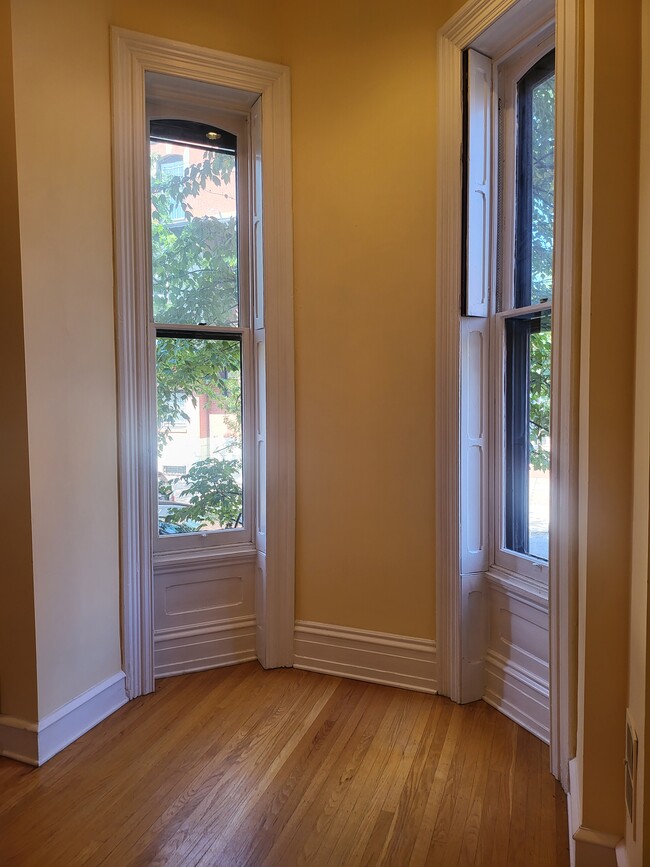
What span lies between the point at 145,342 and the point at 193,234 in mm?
616

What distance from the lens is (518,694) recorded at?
2363mm

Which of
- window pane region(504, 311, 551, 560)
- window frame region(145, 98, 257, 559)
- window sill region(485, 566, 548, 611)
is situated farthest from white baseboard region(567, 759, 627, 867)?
window frame region(145, 98, 257, 559)

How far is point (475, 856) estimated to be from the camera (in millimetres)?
1664

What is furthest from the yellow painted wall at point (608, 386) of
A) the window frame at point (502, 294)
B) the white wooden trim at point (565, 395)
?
the window frame at point (502, 294)

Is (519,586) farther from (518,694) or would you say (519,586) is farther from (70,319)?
(70,319)

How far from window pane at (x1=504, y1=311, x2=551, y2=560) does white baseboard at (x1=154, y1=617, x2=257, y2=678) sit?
1.39 meters

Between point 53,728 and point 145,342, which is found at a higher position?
point 145,342

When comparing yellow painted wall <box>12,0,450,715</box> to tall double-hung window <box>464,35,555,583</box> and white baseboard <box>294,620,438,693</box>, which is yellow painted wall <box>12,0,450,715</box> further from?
tall double-hung window <box>464,35,555,583</box>

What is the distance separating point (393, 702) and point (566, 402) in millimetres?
1504

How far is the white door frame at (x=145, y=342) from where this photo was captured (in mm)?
2510

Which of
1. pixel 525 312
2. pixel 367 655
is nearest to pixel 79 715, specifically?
pixel 367 655

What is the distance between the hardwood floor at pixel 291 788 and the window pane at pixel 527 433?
774mm

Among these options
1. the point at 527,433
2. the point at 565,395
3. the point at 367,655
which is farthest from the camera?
the point at 367,655

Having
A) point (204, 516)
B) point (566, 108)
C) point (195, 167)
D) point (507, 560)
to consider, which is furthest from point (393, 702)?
point (195, 167)
